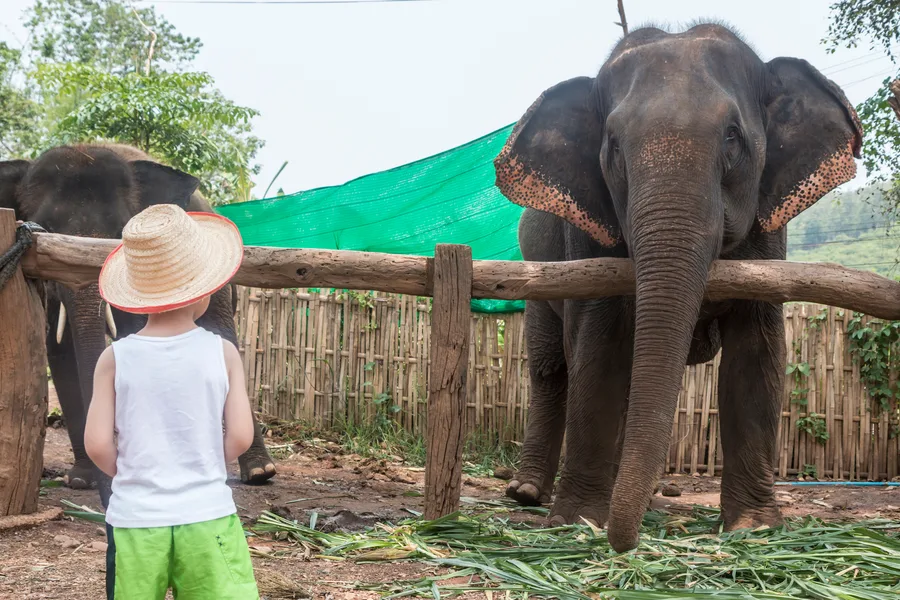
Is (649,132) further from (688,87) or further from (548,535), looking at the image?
(548,535)

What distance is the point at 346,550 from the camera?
4.31 m

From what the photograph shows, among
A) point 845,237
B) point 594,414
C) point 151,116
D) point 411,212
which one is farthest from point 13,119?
point 845,237

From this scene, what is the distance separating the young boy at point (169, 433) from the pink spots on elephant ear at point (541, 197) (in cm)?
278

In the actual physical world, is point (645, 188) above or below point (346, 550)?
above

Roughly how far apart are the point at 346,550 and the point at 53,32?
2971cm

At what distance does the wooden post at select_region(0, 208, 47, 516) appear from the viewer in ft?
15.6

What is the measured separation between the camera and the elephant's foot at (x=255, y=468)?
6527 mm

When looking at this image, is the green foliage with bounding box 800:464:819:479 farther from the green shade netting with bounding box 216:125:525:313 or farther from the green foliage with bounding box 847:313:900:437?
the green shade netting with bounding box 216:125:525:313

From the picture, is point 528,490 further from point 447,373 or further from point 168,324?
point 168,324

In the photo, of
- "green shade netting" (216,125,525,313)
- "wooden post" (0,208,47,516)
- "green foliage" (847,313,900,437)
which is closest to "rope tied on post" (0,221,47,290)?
"wooden post" (0,208,47,516)

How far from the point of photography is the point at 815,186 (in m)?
4.72

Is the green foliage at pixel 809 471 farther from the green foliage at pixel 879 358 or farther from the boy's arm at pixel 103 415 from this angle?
the boy's arm at pixel 103 415

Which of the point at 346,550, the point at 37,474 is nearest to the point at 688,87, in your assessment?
the point at 346,550

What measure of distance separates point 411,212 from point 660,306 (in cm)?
461
